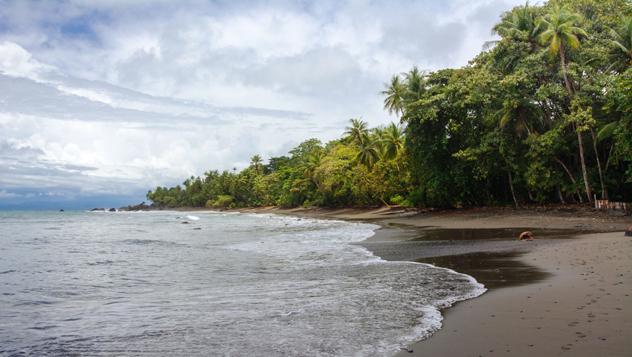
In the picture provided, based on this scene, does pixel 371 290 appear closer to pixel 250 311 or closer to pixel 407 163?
pixel 250 311

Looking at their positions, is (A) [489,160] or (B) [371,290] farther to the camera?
(A) [489,160]

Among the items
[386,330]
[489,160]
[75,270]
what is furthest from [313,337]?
[489,160]

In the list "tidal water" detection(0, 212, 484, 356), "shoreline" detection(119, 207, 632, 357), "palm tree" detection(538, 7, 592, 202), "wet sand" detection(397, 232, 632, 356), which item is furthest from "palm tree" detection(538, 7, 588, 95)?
"wet sand" detection(397, 232, 632, 356)

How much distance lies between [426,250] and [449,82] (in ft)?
77.3

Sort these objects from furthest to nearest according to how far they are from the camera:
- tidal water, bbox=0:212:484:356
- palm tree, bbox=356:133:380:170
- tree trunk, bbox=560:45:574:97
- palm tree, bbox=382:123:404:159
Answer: palm tree, bbox=356:133:380:170 → palm tree, bbox=382:123:404:159 → tree trunk, bbox=560:45:574:97 → tidal water, bbox=0:212:484:356

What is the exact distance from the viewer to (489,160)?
3209 centimetres

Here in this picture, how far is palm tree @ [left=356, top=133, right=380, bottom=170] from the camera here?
54219 mm

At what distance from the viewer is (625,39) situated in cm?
2514

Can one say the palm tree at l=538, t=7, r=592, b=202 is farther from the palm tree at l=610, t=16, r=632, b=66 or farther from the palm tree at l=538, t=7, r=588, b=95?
the palm tree at l=610, t=16, r=632, b=66

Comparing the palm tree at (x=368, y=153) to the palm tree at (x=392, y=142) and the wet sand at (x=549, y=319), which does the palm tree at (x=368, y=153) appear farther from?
the wet sand at (x=549, y=319)

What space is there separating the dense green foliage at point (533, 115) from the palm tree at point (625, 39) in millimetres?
Result: 66

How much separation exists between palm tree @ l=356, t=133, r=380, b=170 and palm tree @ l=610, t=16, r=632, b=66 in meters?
30.2

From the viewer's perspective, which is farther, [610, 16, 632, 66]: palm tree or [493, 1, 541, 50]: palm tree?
[493, 1, 541, 50]: palm tree

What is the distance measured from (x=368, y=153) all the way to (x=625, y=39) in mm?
31609
